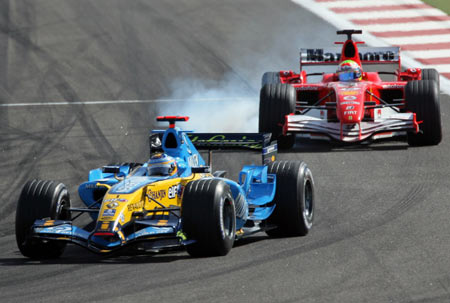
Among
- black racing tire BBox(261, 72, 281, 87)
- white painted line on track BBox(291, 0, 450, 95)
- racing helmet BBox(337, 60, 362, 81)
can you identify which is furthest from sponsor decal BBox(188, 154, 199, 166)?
white painted line on track BBox(291, 0, 450, 95)

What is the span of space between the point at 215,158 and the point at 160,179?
621cm

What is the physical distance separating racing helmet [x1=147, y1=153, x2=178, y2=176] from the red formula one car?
22.8 feet

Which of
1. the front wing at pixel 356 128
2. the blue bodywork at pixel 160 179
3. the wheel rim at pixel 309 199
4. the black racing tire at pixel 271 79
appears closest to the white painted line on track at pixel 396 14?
the black racing tire at pixel 271 79

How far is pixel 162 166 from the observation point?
12000mm

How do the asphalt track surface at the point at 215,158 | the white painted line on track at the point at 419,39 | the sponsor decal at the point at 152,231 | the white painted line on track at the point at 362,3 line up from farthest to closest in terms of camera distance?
the white painted line on track at the point at 362,3 → the white painted line on track at the point at 419,39 → the sponsor decal at the point at 152,231 → the asphalt track surface at the point at 215,158

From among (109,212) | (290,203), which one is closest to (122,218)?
(109,212)

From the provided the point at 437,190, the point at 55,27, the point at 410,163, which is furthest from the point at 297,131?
the point at 55,27

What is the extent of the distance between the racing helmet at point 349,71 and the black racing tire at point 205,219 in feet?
32.0

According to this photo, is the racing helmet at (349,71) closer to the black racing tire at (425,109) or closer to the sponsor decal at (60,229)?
the black racing tire at (425,109)

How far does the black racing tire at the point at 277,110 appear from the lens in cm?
1905

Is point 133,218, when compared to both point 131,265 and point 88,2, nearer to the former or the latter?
point 131,265

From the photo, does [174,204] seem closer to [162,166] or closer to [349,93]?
[162,166]

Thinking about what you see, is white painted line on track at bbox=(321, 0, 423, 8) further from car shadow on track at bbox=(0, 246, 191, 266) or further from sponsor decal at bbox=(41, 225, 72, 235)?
sponsor decal at bbox=(41, 225, 72, 235)

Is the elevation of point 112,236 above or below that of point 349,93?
below
